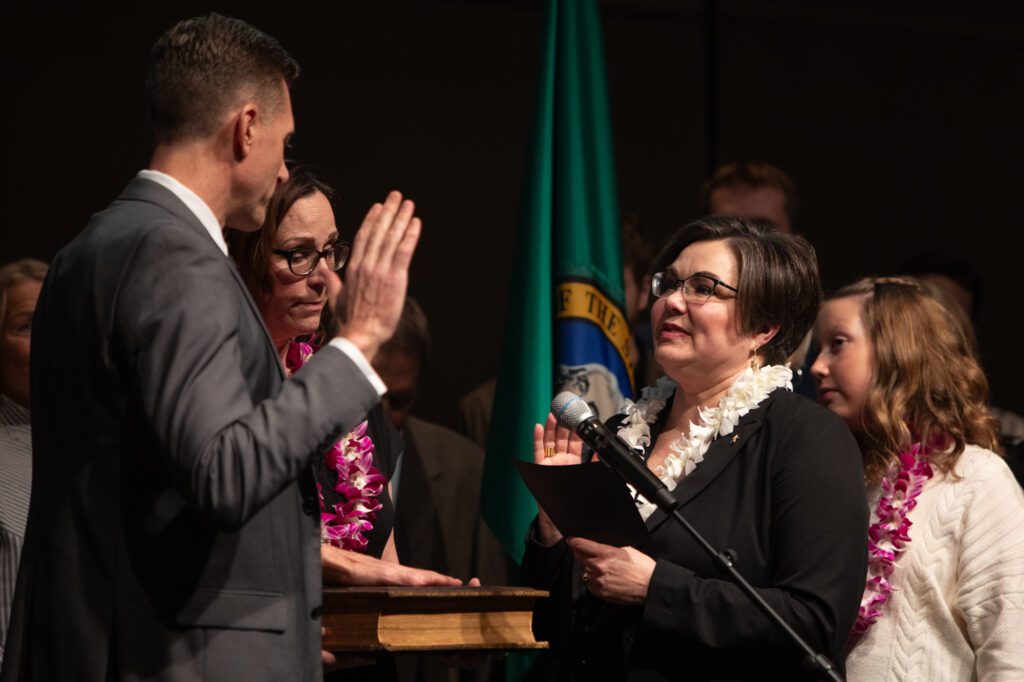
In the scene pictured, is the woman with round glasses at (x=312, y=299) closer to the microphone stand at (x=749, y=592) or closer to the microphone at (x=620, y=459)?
the microphone at (x=620, y=459)

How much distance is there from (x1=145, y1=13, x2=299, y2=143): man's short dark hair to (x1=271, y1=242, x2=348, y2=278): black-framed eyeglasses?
733 millimetres

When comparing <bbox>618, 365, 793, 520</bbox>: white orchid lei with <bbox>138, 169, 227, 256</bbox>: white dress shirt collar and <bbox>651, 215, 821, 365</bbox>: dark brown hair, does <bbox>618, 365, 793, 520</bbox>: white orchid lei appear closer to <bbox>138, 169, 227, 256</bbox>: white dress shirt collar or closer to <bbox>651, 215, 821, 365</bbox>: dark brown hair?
<bbox>651, 215, 821, 365</bbox>: dark brown hair

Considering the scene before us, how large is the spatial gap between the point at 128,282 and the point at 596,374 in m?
2.23

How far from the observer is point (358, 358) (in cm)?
175

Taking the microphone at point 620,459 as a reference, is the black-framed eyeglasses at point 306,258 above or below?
above

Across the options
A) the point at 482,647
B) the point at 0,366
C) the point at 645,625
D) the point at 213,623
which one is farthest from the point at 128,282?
the point at 0,366

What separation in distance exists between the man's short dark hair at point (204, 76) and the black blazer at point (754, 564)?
1069 millimetres

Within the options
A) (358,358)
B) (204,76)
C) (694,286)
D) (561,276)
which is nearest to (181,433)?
(358,358)

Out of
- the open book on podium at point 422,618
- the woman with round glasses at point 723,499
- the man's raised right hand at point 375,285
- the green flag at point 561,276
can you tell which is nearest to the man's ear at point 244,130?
the man's raised right hand at point 375,285

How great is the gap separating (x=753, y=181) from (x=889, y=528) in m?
1.85

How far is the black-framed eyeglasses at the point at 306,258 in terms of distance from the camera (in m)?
2.62

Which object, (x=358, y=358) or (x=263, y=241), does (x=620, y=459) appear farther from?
(x=263, y=241)

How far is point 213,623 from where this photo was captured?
173cm

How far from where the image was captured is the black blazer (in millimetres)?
2336
